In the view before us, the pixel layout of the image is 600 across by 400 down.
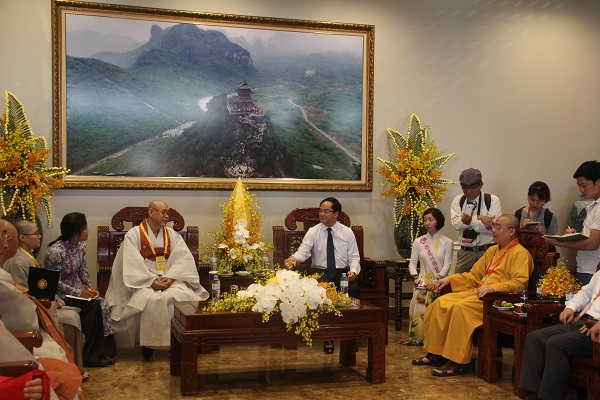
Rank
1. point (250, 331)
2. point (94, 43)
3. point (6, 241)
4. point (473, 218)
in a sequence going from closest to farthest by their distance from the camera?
point (6, 241) < point (250, 331) < point (473, 218) < point (94, 43)

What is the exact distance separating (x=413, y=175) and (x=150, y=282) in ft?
10.2

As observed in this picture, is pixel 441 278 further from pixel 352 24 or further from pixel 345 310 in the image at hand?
pixel 352 24

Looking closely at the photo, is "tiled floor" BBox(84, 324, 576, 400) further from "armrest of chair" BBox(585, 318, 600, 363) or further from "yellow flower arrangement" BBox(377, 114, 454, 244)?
"yellow flower arrangement" BBox(377, 114, 454, 244)

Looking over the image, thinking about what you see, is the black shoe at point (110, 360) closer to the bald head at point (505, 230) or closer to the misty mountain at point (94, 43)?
the misty mountain at point (94, 43)

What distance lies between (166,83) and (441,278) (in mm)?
3523

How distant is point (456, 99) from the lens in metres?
8.22

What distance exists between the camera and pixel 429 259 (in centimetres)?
670

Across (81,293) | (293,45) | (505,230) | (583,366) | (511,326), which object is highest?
(293,45)

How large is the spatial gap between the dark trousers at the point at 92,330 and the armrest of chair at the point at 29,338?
6.90ft

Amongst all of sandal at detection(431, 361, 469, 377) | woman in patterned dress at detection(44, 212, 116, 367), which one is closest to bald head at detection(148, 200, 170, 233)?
woman in patterned dress at detection(44, 212, 116, 367)

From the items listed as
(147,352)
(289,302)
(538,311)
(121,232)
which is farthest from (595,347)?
(121,232)

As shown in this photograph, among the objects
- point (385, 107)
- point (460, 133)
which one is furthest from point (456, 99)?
point (385, 107)

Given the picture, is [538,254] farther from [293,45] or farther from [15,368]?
[15,368]

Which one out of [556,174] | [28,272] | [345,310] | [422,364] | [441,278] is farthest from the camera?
[556,174]
